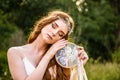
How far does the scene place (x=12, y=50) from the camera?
4.04 metres

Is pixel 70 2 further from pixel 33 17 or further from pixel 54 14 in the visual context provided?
pixel 54 14

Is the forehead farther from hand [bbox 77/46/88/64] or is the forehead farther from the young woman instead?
hand [bbox 77/46/88/64]

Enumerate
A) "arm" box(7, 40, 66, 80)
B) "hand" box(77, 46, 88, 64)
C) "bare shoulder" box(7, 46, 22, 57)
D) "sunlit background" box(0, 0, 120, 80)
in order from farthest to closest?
"sunlit background" box(0, 0, 120, 80)
"hand" box(77, 46, 88, 64)
"bare shoulder" box(7, 46, 22, 57)
"arm" box(7, 40, 66, 80)

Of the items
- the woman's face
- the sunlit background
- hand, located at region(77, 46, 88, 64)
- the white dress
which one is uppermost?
the woman's face

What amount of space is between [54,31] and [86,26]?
19.2 meters

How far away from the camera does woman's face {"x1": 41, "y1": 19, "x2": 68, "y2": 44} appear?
3967 mm

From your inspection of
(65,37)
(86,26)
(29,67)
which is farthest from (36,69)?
(86,26)

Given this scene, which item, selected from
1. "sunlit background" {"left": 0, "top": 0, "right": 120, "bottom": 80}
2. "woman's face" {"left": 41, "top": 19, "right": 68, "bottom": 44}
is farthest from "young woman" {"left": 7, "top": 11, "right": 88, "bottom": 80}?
"sunlit background" {"left": 0, "top": 0, "right": 120, "bottom": 80}

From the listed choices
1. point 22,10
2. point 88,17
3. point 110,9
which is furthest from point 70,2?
point 110,9

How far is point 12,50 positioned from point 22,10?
45.4 ft

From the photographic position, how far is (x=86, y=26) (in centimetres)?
2316

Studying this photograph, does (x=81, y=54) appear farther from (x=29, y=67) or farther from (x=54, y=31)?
(x=29, y=67)

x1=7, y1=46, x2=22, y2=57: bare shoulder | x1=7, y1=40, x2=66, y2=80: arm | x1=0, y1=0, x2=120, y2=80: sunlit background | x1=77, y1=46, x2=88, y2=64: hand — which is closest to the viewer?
x1=7, y1=40, x2=66, y2=80: arm

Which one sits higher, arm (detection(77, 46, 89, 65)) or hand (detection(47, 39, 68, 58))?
hand (detection(47, 39, 68, 58))
